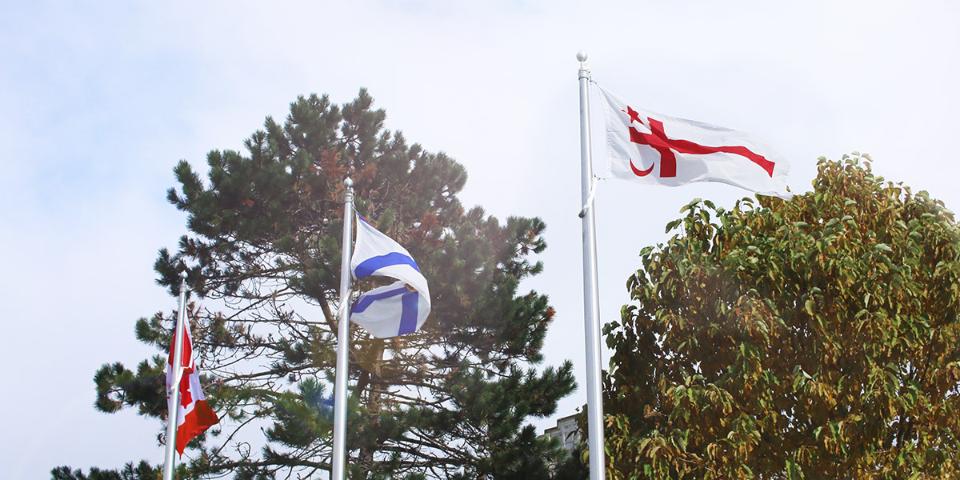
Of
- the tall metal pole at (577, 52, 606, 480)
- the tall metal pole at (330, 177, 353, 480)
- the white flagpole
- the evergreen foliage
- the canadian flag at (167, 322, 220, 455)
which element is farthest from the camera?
the canadian flag at (167, 322, 220, 455)

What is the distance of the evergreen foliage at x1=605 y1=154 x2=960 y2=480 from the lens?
11.2 meters

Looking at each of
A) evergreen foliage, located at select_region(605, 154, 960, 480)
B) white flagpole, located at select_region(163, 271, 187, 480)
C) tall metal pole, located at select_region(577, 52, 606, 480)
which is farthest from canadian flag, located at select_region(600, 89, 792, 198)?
white flagpole, located at select_region(163, 271, 187, 480)

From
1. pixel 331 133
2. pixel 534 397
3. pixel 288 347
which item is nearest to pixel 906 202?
pixel 534 397

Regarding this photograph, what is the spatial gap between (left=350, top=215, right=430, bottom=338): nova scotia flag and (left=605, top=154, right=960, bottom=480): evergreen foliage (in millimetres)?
2830

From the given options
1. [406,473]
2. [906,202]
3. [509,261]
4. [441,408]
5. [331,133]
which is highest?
[331,133]

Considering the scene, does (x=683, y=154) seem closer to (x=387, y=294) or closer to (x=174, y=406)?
(x=387, y=294)

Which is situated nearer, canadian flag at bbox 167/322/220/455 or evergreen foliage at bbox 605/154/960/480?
evergreen foliage at bbox 605/154/960/480

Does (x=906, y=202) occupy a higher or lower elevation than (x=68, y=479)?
higher

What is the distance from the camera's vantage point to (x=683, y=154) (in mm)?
9180

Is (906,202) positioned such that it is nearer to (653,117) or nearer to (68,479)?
(653,117)

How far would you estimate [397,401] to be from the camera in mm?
18219

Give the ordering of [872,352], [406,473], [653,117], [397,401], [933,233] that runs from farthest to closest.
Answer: [397,401]
[406,473]
[933,233]
[872,352]
[653,117]

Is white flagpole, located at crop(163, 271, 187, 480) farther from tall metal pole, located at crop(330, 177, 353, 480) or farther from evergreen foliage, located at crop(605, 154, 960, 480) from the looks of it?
evergreen foliage, located at crop(605, 154, 960, 480)

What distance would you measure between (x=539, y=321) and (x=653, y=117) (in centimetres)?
1003
